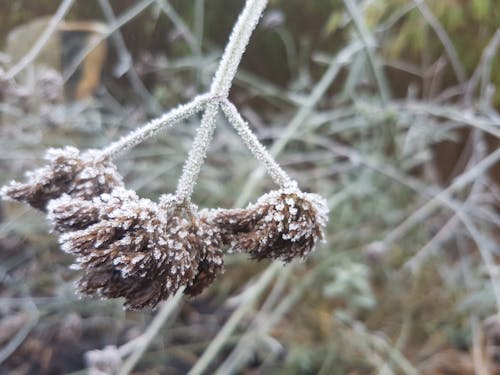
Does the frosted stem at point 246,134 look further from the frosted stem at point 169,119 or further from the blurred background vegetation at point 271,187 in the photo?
the blurred background vegetation at point 271,187

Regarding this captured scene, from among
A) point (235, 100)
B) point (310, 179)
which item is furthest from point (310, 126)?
point (235, 100)

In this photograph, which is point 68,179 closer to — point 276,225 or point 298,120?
point 276,225

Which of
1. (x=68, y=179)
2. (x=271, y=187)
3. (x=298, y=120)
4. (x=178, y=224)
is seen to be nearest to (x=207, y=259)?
(x=178, y=224)

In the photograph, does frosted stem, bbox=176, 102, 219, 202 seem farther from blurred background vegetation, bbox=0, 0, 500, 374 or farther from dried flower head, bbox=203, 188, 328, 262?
blurred background vegetation, bbox=0, 0, 500, 374

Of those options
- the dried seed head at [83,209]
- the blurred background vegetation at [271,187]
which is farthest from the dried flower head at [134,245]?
the blurred background vegetation at [271,187]

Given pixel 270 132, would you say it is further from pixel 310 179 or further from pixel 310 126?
pixel 310 179

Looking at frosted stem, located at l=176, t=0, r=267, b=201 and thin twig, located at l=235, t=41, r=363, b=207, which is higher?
thin twig, located at l=235, t=41, r=363, b=207

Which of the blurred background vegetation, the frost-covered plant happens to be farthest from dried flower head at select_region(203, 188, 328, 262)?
the blurred background vegetation
